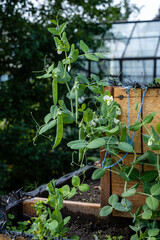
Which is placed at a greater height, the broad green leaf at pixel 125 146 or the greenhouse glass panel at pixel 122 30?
the greenhouse glass panel at pixel 122 30

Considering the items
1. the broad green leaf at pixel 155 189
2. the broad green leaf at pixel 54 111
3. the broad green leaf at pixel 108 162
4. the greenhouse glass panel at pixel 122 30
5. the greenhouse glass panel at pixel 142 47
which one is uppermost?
the greenhouse glass panel at pixel 122 30

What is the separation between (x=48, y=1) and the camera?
106 inches

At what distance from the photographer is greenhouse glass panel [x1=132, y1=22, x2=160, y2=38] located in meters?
4.73

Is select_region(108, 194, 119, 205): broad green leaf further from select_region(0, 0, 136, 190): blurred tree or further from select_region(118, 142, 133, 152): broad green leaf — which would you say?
select_region(0, 0, 136, 190): blurred tree

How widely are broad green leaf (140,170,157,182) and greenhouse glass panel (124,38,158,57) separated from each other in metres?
3.84

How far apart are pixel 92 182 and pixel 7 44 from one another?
1751mm

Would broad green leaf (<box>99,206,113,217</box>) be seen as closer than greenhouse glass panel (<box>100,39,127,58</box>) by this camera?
Yes

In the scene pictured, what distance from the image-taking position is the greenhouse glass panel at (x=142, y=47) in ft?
15.2

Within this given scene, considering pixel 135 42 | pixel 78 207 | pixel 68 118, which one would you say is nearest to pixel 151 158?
pixel 68 118

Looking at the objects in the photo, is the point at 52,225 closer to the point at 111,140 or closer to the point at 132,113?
the point at 111,140

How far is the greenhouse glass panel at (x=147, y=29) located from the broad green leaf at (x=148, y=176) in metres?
4.28

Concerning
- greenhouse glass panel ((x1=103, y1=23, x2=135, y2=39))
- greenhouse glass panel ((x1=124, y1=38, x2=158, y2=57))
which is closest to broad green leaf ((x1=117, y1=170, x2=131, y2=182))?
greenhouse glass panel ((x1=124, y1=38, x2=158, y2=57))

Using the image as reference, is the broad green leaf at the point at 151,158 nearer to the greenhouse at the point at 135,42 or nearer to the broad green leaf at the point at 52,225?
the broad green leaf at the point at 52,225

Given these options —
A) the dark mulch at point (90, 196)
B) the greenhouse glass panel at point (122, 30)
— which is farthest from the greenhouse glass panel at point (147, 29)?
the dark mulch at point (90, 196)
